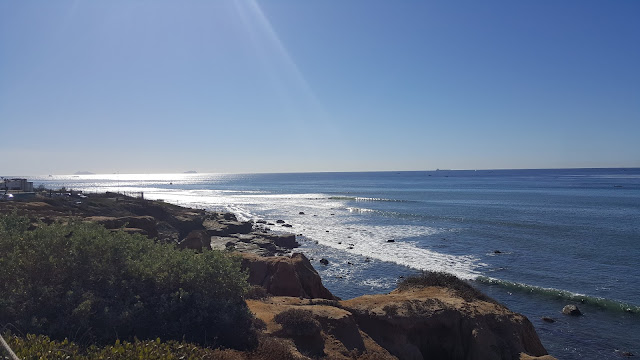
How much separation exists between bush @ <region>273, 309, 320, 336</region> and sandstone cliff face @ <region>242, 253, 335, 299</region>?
22.6 ft

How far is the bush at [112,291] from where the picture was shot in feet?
29.9

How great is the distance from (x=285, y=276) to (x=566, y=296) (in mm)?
18538

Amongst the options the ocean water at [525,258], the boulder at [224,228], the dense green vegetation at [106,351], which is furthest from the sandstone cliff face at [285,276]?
the boulder at [224,228]

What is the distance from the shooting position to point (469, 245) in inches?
1629

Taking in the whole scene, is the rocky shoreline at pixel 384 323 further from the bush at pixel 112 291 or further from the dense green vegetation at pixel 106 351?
the dense green vegetation at pixel 106 351

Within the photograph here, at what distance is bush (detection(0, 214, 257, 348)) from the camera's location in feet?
29.9

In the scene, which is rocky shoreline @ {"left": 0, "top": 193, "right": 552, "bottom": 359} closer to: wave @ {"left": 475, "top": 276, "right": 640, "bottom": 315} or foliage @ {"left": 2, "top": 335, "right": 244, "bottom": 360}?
foliage @ {"left": 2, "top": 335, "right": 244, "bottom": 360}

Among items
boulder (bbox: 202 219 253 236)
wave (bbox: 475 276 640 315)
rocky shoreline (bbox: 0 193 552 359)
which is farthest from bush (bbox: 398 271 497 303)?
boulder (bbox: 202 219 253 236)

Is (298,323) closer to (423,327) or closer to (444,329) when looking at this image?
(423,327)

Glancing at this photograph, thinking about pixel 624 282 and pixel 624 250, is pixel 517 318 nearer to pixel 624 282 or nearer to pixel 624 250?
pixel 624 282

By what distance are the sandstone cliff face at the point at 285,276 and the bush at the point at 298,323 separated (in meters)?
6.88

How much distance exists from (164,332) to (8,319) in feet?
11.0

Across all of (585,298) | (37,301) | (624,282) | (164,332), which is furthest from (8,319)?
(624,282)

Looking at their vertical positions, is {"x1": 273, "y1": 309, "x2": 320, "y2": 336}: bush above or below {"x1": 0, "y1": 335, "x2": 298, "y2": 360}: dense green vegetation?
below
